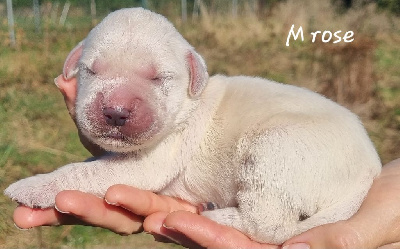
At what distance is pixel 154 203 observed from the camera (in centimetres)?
284

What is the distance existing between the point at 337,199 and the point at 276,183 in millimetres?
314

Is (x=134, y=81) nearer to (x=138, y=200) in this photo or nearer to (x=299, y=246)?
(x=138, y=200)

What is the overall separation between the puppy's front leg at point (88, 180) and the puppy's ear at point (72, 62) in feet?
1.65

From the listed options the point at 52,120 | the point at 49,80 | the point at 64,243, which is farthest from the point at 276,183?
the point at 49,80

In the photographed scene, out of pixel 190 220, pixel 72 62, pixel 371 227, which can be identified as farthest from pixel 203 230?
pixel 72 62

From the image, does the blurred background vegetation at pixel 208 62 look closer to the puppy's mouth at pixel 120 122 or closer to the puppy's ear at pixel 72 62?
the puppy's ear at pixel 72 62

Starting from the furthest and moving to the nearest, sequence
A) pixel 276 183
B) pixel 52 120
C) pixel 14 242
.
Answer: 1. pixel 52 120
2. pixel 14 242
3. pixel 276 183

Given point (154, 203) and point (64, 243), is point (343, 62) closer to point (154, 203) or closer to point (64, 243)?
point (64, 243)

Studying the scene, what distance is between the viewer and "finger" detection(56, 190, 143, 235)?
2.49 m

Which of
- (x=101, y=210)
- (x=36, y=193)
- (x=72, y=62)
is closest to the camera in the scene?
(x=36, y=193)

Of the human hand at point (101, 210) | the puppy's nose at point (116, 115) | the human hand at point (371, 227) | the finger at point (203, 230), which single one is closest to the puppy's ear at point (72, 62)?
the puppy's nose at point (116, 115)

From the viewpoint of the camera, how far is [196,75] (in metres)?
2.83

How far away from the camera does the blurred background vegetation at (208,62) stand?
568cm

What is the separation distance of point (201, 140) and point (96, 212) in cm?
69
